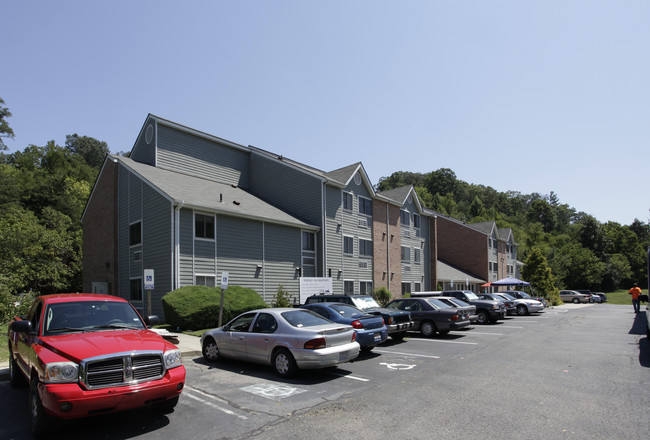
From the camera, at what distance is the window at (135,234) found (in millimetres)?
22875

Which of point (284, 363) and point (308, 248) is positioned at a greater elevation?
point (308, 248)

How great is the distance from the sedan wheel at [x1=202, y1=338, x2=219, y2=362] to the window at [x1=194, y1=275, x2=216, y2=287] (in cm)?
1007

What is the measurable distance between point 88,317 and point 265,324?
3.87 m

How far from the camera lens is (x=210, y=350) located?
11.0m

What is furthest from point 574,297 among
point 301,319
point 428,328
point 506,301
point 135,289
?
point 301,319

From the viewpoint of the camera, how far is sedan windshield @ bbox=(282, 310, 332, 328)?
964 centimetres

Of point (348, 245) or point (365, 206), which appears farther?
point (365, 206)

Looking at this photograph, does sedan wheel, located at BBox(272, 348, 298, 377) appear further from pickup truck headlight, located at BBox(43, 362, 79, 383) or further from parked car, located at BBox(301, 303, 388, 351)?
pickup truck headlight, located at BBox(43, 362, 79, 383)

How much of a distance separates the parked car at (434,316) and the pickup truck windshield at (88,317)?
37.4 ft

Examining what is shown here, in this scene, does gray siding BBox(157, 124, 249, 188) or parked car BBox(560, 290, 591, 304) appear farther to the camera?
parked car BBox(560, 290, 591, 304)

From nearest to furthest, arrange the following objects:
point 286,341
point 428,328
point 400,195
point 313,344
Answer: point 313,344, point 286,341, point 428,328, point 400,195

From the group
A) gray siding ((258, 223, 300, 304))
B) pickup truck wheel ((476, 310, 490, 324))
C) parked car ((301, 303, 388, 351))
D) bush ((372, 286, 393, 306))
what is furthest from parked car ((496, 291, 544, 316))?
parked car ((301, 303, 388, 351))

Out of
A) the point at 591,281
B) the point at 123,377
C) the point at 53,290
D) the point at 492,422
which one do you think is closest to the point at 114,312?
the point at 123,377

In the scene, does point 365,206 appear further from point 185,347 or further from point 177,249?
point 185,347
